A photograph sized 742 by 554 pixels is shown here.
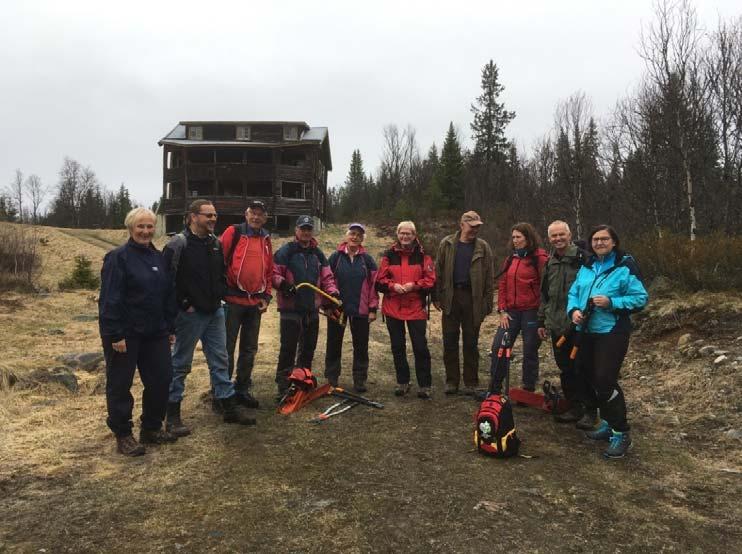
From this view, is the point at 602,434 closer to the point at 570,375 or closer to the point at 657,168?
the point at 570,375

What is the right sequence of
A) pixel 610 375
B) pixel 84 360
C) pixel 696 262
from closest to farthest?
pixel 610 375 → pixel 84 360 → pixel 696 262

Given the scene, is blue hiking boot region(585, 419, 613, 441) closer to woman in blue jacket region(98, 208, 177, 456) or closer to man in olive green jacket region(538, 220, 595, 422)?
man in olive green jacket region(538, 220, 595, 422)

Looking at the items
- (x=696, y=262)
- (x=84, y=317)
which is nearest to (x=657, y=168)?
(x=696, y=262)

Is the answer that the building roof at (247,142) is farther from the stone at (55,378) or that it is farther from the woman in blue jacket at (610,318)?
the woman in blue jacket at (610,318)

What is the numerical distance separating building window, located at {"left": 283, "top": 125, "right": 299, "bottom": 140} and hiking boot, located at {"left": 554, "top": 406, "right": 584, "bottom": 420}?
3299 centimetres

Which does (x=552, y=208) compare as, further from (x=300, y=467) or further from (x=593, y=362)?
(x=300, y=467)

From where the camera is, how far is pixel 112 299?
Result: 3943mm

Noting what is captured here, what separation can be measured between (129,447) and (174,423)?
0.54 meters

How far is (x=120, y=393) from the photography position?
4137 mm

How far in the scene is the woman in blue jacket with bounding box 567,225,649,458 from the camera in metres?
4.16

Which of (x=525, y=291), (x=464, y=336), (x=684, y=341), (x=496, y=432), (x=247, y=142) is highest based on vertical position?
(x=247, y=142)

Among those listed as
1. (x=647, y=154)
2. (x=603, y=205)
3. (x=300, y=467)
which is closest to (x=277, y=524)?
(x=300, y=467)

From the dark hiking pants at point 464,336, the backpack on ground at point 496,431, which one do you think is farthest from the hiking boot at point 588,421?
the dark hiking pants at point 464,336

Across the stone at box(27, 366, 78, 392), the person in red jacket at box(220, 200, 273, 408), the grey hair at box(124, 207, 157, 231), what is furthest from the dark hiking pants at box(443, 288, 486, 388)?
the stone at box(27, 366, 78, 392)
